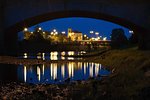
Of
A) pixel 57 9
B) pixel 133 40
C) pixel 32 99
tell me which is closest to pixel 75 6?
pixel 57 9

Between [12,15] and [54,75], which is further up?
[12,15]

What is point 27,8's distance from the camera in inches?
2315

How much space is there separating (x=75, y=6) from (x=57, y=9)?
7.22 feet

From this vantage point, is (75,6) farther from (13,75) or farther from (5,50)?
(13,75)

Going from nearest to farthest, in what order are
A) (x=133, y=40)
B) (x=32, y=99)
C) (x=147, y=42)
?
1. (x=32, y=99)
2. (x=147, y=42)
3. (x=133, y=40)

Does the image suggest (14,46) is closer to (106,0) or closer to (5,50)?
(5,50)

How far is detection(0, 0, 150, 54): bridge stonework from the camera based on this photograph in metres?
57.1

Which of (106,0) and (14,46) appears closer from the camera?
(106,0)

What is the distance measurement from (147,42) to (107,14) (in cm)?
647

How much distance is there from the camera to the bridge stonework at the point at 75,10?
57062 mm

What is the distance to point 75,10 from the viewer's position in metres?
57.0

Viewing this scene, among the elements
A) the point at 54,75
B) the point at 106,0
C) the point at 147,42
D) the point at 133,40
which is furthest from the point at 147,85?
the point at 133,40

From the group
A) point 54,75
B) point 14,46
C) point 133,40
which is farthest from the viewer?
point 133,40

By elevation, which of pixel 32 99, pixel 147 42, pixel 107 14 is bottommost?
pixel 32 99
